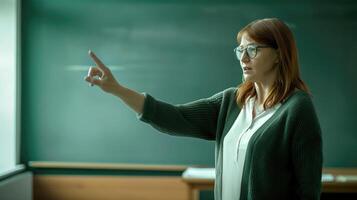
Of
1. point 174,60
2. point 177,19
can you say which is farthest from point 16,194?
point 177,19

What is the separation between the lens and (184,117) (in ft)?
4.31

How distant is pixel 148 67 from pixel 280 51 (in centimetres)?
212

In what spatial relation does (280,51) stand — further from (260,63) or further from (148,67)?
(148,67)

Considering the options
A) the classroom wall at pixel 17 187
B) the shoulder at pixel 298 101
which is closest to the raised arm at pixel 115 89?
the shoulder at pixel 298 101

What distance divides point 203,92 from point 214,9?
0.65m

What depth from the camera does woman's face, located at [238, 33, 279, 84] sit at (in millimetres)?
1176

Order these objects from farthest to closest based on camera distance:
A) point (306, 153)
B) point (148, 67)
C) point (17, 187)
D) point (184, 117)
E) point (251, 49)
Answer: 1. point (148, 67)
2. point (17, 187)
3. point (184, 117)
4. point (251, 49)
5. point (306, 153)

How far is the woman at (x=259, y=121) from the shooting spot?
1090 millimetres

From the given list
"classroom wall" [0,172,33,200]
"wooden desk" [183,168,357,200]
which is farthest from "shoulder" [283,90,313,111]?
"classroom wall" [0,172,33,200]

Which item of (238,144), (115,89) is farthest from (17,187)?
(238,144)

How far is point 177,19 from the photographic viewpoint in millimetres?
3184

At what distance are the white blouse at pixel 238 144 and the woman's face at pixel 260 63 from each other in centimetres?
9

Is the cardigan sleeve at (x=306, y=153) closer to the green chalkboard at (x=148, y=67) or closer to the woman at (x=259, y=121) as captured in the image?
the woman at (x=259, y=121)

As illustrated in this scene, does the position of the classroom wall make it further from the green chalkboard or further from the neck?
the neck
